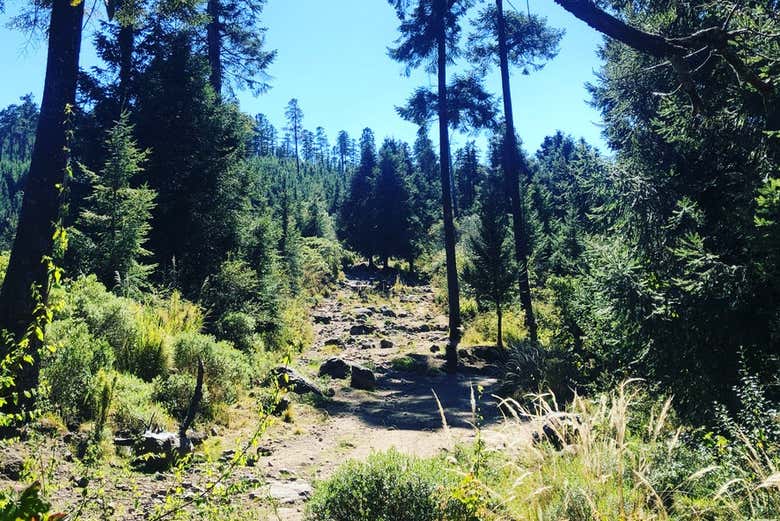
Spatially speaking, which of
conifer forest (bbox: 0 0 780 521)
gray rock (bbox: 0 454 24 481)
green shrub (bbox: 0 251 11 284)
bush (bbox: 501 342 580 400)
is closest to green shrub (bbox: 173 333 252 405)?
conifer forest (bbox: 0 0 780 521)

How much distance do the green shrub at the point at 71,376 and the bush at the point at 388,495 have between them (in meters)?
2.89

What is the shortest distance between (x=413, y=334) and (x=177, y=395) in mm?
11764

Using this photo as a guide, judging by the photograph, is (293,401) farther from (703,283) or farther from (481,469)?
(703,283)

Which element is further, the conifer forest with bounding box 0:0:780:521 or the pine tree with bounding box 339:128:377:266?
the pine tree with bounding box 339:128:377:266

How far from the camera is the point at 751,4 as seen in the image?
18.4 ft

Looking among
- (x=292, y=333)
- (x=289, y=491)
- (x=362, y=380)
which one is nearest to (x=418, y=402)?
(x=362, y=380)

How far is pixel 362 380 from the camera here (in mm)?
10508

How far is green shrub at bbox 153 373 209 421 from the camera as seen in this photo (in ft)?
19.6

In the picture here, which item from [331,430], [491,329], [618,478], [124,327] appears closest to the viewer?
[618,478]

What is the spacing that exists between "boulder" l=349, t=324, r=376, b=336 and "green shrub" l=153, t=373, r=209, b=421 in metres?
10.1

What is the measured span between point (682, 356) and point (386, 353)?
29.9 feet

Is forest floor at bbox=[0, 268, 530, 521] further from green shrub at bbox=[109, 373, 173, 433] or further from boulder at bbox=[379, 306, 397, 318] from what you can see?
boulder at bbox=[379, 306, 397, 318]

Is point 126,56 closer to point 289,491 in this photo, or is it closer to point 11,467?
point 11,467

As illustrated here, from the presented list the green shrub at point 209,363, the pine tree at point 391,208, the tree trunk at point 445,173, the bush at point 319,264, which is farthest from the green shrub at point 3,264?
the pine tree at point 391,208
